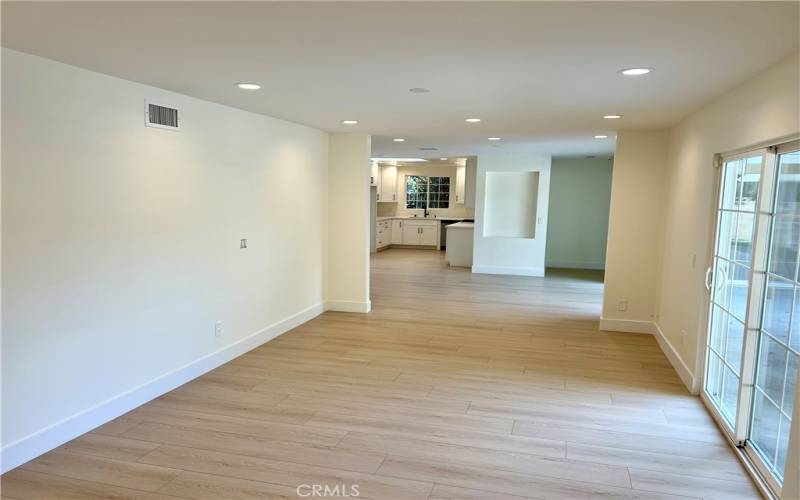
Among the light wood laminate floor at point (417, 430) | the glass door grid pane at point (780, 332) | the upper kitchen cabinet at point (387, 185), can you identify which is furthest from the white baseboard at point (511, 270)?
the glass door grid pane at point (780, 332)

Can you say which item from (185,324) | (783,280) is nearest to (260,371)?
(185,324)

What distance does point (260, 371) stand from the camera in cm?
441

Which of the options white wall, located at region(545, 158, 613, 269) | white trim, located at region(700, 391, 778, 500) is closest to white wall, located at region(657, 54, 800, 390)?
white trim, located at region(700, 391, 778, 500)

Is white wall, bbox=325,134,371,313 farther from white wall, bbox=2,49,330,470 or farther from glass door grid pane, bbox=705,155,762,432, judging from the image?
glass door grid pane, bbox=705,155,762,432

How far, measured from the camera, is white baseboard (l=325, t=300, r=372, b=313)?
6641mm

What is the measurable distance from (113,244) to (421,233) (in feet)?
35.3

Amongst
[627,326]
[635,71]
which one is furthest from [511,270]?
[635,71]

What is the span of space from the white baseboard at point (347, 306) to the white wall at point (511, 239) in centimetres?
393

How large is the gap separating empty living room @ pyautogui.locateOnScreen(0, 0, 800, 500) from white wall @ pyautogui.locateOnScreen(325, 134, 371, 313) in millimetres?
716

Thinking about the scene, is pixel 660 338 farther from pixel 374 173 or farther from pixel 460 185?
pixel 374 173

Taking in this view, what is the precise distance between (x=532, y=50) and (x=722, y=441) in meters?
2.75

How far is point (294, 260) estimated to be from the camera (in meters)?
5.80

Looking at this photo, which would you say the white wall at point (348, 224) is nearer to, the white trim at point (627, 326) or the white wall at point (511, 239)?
the white trim at point (627, 326)

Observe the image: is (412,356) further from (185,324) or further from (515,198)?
(515,198)
